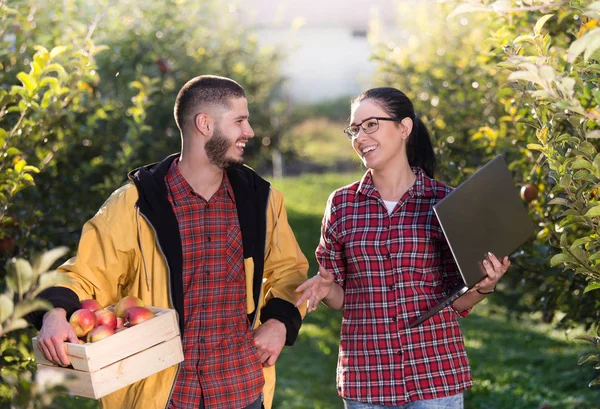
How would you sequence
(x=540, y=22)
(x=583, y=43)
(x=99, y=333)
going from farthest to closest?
(x=99, y=333), (x=540, y=22), (x=583, y=43)

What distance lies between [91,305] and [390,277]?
1025 millimetres

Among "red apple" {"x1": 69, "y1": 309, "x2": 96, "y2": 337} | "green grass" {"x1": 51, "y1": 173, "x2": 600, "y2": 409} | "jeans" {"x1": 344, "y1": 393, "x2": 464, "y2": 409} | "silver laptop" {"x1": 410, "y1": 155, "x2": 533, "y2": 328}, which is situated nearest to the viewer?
"red apple" {"x1": 69, "y1": 309, "x2": 96, "y2": 337}

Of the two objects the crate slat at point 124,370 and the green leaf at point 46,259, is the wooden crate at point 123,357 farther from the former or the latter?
the green leaf at point 46,259

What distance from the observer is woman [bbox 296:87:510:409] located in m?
3.04

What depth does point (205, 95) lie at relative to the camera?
315cm

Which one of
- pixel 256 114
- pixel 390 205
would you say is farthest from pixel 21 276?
pixel 256 114

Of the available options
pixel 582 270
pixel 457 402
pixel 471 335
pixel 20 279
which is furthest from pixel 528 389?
pixel 20 279

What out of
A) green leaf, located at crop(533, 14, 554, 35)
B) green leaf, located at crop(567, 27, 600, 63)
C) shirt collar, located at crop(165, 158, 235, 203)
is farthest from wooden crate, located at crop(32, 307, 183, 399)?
green leaf, located at crop(567, 27, 600, 63)

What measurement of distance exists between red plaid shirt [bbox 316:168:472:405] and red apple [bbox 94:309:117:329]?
0.89 metres

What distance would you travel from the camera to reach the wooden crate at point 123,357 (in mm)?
2490

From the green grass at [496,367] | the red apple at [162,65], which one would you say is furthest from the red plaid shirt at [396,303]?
the red apple at [162,65]

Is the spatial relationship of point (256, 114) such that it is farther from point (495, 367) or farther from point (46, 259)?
point (46, 259)

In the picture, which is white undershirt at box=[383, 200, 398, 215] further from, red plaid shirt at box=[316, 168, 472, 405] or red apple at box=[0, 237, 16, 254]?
red apple at box=[0, 237, 16, 254]

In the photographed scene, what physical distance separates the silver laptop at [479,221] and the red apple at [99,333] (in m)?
1.04
